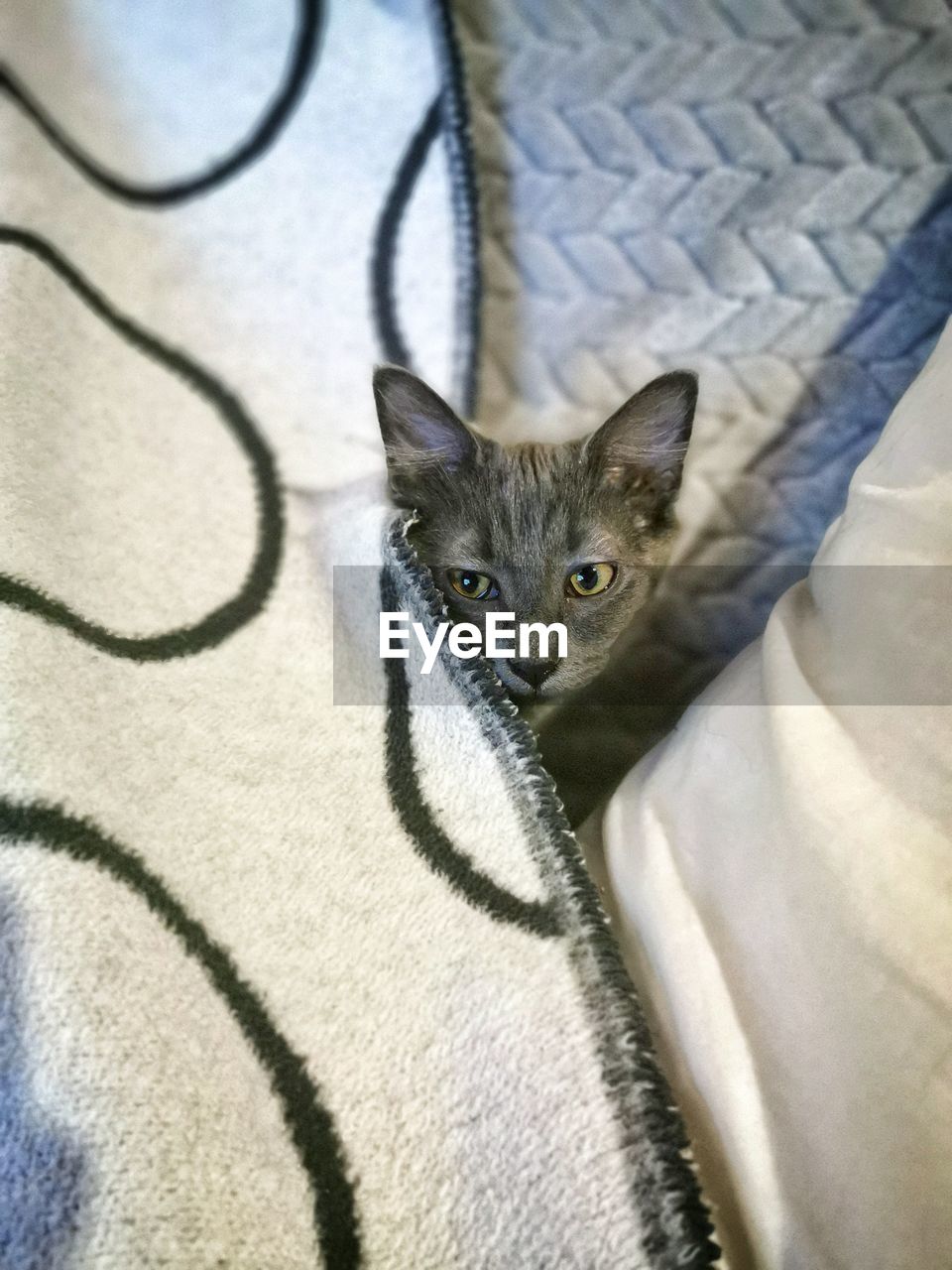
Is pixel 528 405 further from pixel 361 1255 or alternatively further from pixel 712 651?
pixel 361 1255

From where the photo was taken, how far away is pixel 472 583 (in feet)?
2.73

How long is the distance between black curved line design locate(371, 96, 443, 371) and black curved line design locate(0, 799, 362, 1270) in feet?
2.09

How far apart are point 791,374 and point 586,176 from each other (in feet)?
1.02

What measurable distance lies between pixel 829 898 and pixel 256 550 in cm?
58

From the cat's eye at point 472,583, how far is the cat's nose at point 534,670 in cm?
8

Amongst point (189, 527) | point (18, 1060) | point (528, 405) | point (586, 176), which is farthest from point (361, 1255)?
point (586, 176)

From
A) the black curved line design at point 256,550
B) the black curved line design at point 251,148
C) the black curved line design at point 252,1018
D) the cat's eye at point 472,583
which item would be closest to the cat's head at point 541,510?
the cat's eye at point 472,583

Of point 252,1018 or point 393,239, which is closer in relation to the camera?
point 252,1018

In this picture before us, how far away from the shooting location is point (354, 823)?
2.25 ft

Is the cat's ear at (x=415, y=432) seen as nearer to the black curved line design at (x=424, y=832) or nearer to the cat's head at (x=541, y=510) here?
the cat's head at (x=541, y=510)

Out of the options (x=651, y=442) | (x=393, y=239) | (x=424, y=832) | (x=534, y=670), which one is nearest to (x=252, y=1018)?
(x=424, y=832)

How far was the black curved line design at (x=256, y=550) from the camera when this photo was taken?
2.27ft

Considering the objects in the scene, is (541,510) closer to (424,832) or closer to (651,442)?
(651,442)

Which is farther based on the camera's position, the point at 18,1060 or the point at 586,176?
the point at 586,176
